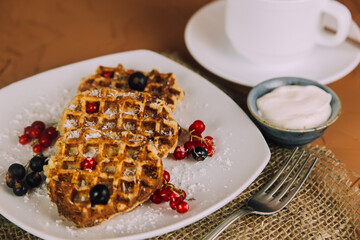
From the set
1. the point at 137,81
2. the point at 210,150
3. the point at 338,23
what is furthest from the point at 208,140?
the point at 338,23

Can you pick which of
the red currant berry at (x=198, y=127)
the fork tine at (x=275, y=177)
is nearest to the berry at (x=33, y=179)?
the red currant berry at (x=198, y=127)

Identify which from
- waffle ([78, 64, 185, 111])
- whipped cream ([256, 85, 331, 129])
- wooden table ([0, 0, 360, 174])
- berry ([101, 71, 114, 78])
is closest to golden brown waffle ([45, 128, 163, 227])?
waffle ([78, 64, 185, 111])

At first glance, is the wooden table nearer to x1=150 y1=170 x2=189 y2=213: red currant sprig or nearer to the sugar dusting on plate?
the sugar dusting on plate

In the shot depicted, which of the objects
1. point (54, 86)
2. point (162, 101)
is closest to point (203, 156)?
point (162, 101)

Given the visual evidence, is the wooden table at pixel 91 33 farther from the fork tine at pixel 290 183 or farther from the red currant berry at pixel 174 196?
the red currant berry at pixel 174 196

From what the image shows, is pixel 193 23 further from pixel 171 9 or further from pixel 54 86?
pixel 54 86

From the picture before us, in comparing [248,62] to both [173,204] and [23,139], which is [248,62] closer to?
[173,204]

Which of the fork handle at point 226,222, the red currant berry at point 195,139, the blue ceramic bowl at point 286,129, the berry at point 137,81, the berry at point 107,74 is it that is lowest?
the fork handle at point 226,222
